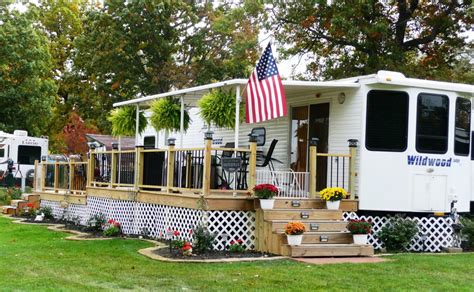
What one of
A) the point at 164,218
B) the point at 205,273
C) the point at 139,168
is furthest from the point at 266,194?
the point at 139,168

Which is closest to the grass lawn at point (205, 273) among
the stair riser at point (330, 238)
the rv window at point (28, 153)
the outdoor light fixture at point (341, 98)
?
the stair riser at point (330, 238)

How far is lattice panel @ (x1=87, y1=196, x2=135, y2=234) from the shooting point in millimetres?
12234

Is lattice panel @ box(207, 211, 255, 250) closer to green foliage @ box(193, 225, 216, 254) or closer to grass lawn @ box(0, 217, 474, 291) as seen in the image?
green foliage @ box(193, 225, 216, 254)

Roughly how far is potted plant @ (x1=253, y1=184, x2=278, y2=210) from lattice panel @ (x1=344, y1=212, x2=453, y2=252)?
5.52 ft

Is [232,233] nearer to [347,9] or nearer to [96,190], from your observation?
[96,190]

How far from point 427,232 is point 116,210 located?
6.21 meters

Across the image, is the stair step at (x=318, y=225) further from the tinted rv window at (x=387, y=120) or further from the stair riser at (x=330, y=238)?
the tinted rv window at (x=387, y=120)

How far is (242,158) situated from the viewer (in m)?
10.3

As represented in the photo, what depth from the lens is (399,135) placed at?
10812 mm

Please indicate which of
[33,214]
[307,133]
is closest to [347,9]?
[307,133]

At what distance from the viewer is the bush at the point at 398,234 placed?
10422 mm

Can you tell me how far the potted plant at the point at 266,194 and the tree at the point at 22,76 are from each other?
21366 millimetres

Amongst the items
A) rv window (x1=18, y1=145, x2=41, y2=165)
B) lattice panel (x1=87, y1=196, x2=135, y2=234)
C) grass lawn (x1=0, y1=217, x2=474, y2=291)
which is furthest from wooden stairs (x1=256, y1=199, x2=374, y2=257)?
rv window (x1=18, y1=145, x2=41, y2=165)

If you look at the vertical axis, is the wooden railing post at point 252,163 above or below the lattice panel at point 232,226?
above
